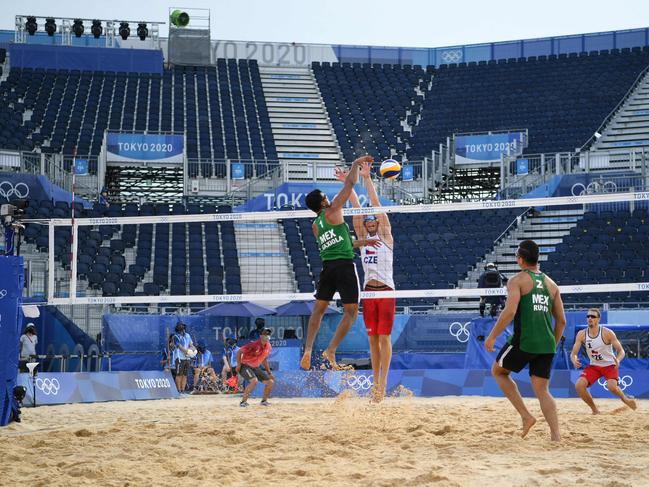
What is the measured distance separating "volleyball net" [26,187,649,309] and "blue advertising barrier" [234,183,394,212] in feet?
2.82

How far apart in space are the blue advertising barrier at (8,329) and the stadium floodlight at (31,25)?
89.9ft

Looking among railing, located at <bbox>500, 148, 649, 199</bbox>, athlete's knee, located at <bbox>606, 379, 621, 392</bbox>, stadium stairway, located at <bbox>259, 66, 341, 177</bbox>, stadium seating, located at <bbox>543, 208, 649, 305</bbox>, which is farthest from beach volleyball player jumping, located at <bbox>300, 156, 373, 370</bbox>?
stadium stairway, located at <bbox>259, 66, 341, 177</bbox>

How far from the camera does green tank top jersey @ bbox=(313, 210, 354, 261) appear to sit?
954 cm

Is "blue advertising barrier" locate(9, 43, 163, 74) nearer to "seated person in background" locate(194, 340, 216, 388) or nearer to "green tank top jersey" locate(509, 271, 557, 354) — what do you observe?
"seated person in background" locate(194, 340, 216, 388)

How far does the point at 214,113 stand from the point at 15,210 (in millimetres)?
22978

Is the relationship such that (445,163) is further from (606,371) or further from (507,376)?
(507,376)

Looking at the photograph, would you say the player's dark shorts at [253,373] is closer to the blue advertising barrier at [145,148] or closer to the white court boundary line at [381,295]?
the white court boundary line at [381,295]

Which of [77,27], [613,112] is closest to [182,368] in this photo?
[613,112]

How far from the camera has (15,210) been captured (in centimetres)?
1073

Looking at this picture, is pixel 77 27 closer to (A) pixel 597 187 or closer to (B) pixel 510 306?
(A) pixel 597 187

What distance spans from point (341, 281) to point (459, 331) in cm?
955

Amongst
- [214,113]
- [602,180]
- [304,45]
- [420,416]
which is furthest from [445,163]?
[420,416]

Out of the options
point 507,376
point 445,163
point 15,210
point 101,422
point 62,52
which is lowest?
point 101,422

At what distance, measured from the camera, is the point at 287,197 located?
974 inches
